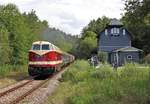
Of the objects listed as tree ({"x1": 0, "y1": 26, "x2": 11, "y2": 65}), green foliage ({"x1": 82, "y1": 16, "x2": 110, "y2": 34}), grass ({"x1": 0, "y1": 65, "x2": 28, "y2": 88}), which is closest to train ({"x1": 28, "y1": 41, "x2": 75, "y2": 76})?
grass ({"x1": 0, "y1": 65, "x2": 28, "y2": 88})

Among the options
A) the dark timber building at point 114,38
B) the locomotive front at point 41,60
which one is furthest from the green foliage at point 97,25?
the locomotive front at point 41,60

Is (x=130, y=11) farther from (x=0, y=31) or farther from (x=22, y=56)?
(x=22, y=56)

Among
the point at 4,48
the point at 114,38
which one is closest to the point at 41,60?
the point at 4,48

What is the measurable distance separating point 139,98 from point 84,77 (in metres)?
13.2

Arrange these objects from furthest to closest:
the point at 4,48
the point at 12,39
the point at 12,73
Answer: the point at 12,39, the point at 4,48, the point at 12,73

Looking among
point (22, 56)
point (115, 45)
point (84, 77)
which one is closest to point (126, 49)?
point (115, 45)

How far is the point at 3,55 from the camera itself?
48344 millimetres

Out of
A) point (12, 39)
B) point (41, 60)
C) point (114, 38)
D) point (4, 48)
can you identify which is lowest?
point (41, 60)

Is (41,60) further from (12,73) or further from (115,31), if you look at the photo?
(115,31)

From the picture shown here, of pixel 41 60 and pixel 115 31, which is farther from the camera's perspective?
pixel 115 31

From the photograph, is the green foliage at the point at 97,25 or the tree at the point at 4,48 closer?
the tree at the point at 4,48

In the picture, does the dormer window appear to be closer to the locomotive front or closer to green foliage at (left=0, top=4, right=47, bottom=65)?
green foliage at (left=0, top=4, right=47, bottom=65)

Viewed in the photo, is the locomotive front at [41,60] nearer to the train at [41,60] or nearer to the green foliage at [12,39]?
the train at [41,60]

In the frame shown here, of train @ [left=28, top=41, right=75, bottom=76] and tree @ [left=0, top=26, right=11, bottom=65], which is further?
tree @ [left=0, top=26, right=11, bottom=65]
